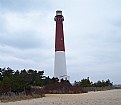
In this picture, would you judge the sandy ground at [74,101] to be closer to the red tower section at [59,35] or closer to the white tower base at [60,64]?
the white tower base at [60,64]

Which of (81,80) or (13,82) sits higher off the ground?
(81,80)

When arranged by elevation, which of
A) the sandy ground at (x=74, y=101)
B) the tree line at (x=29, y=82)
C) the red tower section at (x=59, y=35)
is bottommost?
the sandy ground at (x=74, y=101)

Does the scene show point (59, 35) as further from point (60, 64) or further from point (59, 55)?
point (60, 64)

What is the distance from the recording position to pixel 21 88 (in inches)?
1591

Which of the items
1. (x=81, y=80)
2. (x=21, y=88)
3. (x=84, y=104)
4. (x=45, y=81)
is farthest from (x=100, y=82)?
(x=84, y=104)

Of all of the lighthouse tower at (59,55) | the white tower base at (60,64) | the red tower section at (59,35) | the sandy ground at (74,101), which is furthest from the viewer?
the red tower section at (59,35)

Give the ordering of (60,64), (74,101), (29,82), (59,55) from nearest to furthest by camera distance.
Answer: (74,101) → (59,55) → (60,64) → (29,82)

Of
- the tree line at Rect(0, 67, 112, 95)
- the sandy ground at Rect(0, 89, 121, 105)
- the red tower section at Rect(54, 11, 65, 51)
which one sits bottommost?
the sandy ground at Rect(0, 89, 121, 105)

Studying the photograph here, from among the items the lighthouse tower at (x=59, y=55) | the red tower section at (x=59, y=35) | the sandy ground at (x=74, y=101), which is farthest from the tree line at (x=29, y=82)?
the sandy ground at (x=74, y=101)

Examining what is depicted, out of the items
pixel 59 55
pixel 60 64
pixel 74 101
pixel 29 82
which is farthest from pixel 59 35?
pixel 74 101

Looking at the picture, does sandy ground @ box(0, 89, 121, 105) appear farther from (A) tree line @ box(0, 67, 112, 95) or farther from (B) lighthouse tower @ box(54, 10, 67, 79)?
(B) lighthouse tower @ box(54, 10, 67, 79)

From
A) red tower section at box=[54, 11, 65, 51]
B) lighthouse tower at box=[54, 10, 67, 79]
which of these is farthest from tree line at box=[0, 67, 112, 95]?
red tower section at box=[54, 11, 65, 51]

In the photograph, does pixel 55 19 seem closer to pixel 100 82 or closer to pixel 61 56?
pixel 61 56

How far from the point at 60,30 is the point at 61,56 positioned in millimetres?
4495
